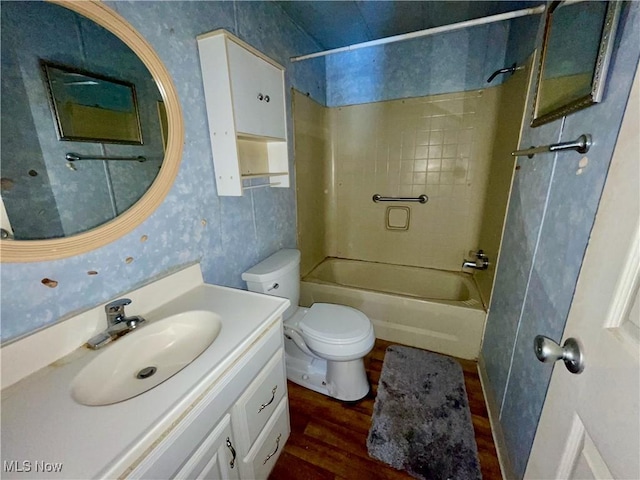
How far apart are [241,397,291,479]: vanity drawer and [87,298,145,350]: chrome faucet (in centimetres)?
60

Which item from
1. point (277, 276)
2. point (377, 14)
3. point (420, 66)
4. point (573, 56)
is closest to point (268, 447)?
point (277, 276)

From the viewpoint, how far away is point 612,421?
35cm

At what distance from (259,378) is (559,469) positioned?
0.79 meters

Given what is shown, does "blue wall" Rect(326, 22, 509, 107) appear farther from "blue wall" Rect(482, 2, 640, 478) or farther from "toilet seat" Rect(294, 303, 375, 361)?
"toilet seat" Rect(294, 303, 375, 361)

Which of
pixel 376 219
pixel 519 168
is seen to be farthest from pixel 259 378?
pixel 376 219

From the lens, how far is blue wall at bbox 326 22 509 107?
1.94 meters

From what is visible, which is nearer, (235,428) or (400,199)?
(235,428)

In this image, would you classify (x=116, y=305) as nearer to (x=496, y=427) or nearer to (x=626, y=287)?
(x=626, y=287)

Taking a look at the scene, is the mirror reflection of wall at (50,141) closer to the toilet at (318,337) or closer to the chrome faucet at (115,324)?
the chrome faucet at (115,324)

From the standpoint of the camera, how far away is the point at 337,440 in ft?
4.24

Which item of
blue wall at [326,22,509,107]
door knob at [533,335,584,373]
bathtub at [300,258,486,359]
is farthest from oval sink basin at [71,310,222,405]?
blue wall at [326,22,509,107]

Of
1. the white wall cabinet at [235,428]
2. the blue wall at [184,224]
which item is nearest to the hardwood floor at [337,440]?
the white wall cabinet at [235,428]

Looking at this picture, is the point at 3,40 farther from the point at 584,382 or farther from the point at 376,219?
the point at 376,219

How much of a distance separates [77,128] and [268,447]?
1.34 meters
